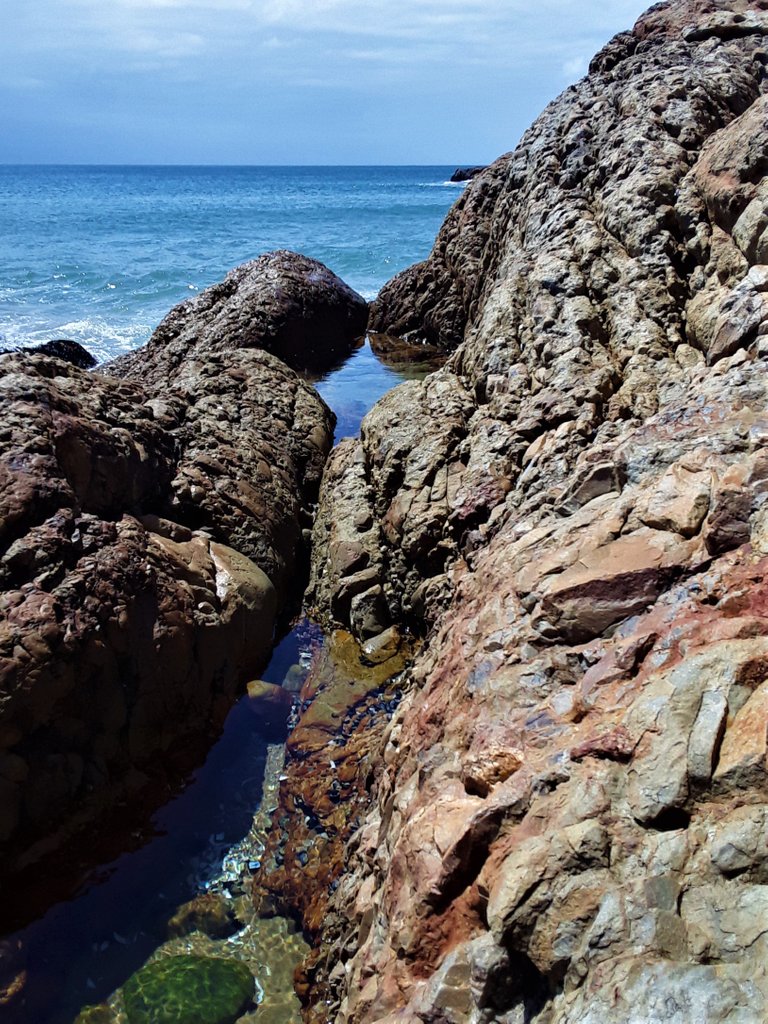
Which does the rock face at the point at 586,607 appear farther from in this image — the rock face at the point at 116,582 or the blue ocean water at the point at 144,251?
the blue ocean water at the point at 144,251

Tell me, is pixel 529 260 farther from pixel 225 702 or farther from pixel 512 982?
pixel 512 982

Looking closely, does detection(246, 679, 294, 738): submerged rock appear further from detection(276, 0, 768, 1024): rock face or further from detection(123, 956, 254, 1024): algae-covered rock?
detection(123, 956, 254, 1024): algae-covered rock

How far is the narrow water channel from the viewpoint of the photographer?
438 cm

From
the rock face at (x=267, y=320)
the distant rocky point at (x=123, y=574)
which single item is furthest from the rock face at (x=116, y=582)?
the rock face at (x=267, y=320)

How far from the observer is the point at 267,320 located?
42.6 feet

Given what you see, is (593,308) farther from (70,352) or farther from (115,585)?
(70,352)

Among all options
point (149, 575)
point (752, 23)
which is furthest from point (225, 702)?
point (752, 23)

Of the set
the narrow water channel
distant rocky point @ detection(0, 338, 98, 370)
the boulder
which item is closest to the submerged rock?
the narrow water channel

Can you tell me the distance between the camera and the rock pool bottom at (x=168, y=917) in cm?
436

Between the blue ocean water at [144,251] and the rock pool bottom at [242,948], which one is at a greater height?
the blue ocean water at [144,251]

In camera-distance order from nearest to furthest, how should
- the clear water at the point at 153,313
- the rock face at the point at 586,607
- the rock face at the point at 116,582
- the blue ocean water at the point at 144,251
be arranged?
the rock face at the point at 586,607
the clear water at the point at 153,313
the rock face at the point at 116,582
the blue ocean water at the point at 144,251

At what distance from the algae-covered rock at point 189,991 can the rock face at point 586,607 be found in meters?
0.46

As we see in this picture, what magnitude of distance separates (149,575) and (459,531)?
7.73 feet

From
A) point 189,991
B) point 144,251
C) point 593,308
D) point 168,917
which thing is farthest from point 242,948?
point 144,251
